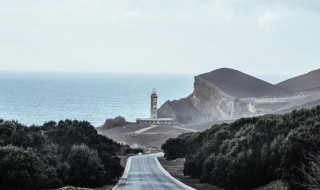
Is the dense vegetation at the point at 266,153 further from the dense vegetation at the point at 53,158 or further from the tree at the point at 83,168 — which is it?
the dense vegetation at the point at 53,158

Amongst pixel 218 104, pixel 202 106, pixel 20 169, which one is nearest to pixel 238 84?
pixel 202 106

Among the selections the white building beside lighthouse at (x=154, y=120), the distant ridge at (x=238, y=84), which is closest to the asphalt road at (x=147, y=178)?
the white building beside lighthouse at (x=154, y=120)

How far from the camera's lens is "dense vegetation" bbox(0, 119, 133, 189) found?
2828 cm

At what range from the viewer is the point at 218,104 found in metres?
148

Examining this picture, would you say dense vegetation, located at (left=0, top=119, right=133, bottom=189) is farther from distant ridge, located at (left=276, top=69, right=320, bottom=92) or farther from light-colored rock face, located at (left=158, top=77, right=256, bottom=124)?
distant ridge, located at (left=276, top=69, right=320, bottom=92)

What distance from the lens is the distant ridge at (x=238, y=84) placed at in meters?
157

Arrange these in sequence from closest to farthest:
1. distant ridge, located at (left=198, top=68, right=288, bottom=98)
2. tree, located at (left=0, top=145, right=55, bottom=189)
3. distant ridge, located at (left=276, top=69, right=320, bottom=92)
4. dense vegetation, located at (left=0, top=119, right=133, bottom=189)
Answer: tree, located at (left=0, top=145, right=55, bottom=189) < dense vegetation, located at (left=0, top=119, right=133, bottom=189) < distant ridge, located at (left=198, top=68, right=288, bottom=98) < distant ridge, located at (left=276, top=69, right=320, bottom=92)

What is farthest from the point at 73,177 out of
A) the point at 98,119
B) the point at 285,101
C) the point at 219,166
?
the point at 98,119

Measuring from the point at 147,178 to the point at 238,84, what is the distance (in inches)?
5006

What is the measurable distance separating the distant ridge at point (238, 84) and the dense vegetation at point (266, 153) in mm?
112310

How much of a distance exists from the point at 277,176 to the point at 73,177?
13120mm

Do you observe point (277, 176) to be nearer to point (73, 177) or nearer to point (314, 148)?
point (314, 148)

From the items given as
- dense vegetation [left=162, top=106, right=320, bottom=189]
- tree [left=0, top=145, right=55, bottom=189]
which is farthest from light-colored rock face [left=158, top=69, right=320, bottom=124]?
tree [left=0, top=145, right=55, bottom=189]

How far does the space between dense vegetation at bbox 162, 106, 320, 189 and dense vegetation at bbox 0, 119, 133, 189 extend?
7.89 meters
